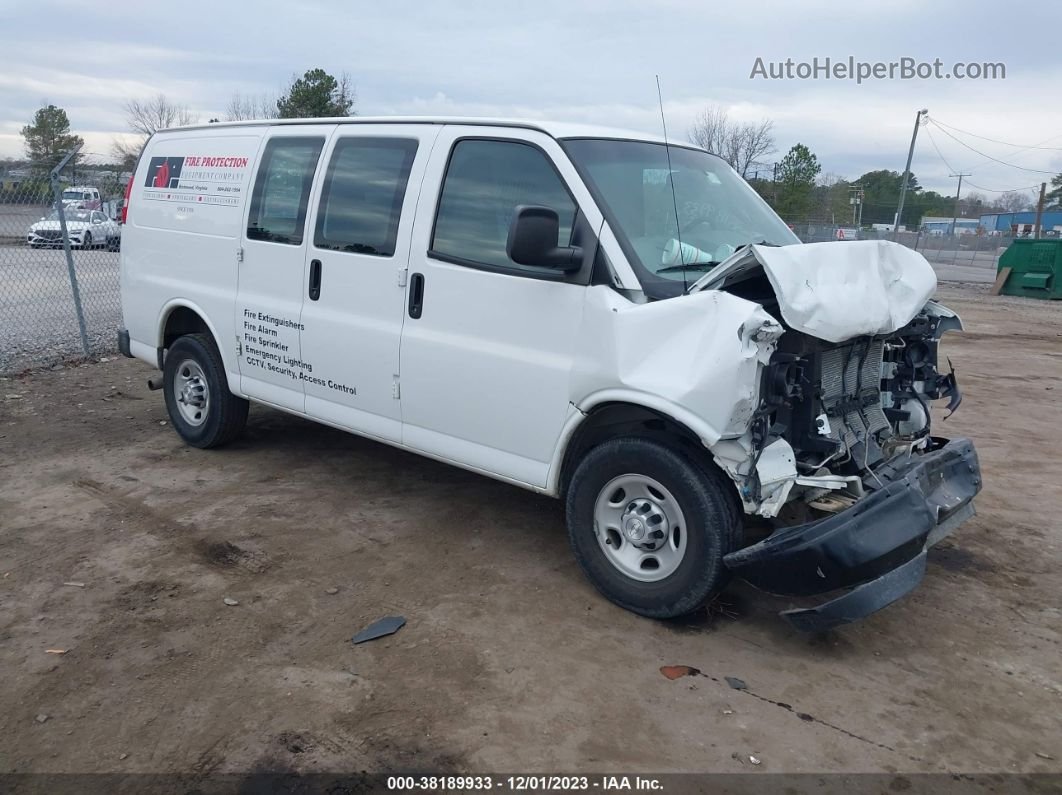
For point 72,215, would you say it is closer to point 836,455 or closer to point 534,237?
point 534,237

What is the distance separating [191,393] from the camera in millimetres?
6305

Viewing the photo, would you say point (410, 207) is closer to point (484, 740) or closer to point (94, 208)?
point (484, 740)

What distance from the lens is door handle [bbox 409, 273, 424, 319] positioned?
4.57 metres

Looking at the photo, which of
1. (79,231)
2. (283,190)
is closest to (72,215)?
(79,231)

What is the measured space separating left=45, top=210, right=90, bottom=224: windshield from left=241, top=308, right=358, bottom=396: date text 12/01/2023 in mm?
4936

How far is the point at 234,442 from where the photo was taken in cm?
648

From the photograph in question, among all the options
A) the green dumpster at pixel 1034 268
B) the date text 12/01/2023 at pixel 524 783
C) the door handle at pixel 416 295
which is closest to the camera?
the date text 12/01/2023 at pixel 524 783

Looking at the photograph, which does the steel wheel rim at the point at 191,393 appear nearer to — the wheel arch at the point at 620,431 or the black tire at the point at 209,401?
the black tire at the point at 209,401

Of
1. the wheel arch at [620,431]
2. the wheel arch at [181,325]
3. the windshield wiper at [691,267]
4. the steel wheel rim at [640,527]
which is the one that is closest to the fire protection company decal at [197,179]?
the wheel arch at [181,325]

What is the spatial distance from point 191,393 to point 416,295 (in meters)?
2.61

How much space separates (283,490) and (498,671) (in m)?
2.60

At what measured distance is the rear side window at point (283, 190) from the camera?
5.25m

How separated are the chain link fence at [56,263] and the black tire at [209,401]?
133 inches

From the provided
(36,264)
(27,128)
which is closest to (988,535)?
(36,264)
